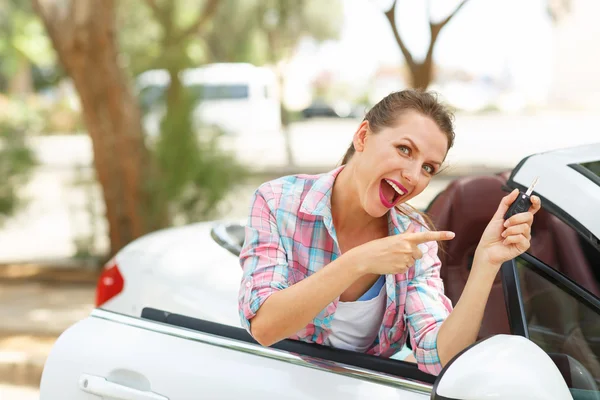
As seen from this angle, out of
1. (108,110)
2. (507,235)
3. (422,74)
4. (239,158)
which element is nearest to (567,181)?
(507,235)

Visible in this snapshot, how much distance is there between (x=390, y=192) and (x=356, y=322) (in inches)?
14.4

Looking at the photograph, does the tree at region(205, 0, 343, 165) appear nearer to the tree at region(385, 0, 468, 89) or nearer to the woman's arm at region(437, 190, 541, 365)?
the tree at region(385, 0, 468, 89)

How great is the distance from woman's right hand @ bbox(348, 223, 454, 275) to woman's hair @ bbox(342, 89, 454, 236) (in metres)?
0.37

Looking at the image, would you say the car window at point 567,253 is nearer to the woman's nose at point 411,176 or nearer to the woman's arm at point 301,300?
the woman's nose at point 411,176

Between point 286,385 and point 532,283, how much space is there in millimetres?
659

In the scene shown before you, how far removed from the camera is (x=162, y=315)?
2.20 m

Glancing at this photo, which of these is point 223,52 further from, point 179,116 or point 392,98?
point 392,98

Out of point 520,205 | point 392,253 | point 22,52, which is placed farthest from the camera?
point 22,52

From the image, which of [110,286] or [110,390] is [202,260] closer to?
[110,286]

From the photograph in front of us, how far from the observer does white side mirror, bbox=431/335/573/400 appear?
4.62 ft

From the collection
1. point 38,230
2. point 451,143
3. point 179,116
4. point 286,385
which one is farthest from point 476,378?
point 38,230

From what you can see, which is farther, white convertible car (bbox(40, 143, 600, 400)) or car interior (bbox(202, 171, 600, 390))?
car interior (bbox(202, 171, 600, 390))

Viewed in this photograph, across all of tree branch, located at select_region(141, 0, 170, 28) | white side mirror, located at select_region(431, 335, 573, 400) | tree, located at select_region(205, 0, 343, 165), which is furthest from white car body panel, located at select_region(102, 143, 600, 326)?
tree, located at select_region(205, 0, 343, 165)

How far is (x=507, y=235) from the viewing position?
171cm
